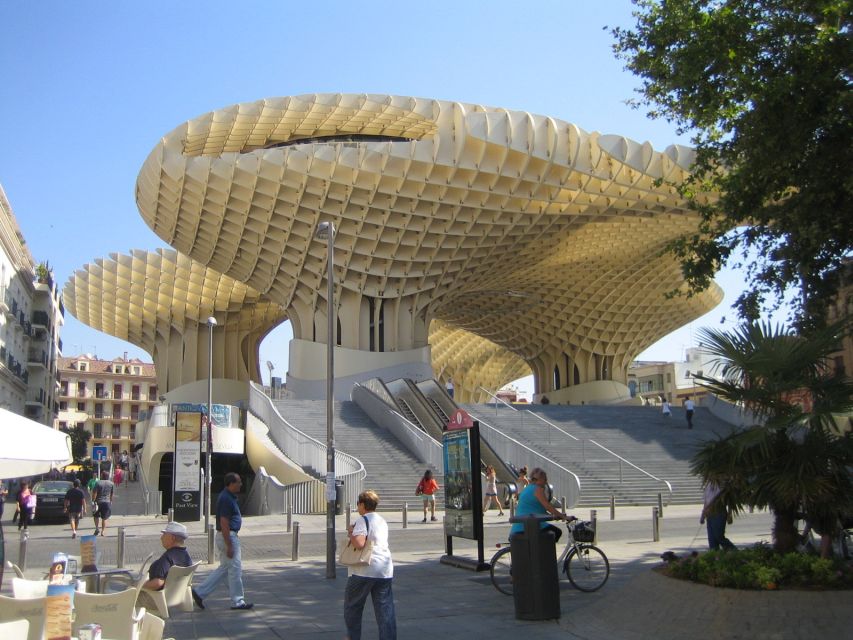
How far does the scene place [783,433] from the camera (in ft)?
25.7

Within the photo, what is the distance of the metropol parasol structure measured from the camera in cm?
3450

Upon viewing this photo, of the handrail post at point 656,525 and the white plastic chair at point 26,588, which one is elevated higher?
the white plastic chair at point 26,588

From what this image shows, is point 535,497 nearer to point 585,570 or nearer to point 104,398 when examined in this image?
point 585,570

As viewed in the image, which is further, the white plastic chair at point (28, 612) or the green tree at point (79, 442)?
the green tree at point (79, 442)

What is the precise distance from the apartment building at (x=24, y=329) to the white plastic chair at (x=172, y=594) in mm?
35233

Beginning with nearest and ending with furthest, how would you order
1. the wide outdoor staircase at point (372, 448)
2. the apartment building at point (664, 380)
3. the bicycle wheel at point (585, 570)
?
1. the bicycle wheel at point (585, 570)
2. the wide outdoor staircase at point (372, 448)
3. the apartment building at point (664, 380)

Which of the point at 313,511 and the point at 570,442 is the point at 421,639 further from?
the point at 570,442

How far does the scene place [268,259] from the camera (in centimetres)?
4200

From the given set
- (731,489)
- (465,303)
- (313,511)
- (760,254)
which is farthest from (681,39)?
(465,303)

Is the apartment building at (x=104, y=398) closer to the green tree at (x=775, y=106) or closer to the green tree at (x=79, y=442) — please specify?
the green tree at (x=79, y=442)

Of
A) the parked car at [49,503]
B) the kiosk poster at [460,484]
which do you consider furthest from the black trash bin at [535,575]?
the parked car at [49,503]

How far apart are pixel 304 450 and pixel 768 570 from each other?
65.7ft

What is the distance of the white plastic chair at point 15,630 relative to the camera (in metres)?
5.11

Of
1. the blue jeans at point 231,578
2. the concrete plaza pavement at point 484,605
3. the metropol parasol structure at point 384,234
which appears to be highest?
the metropol parasol structure at point 384,234
